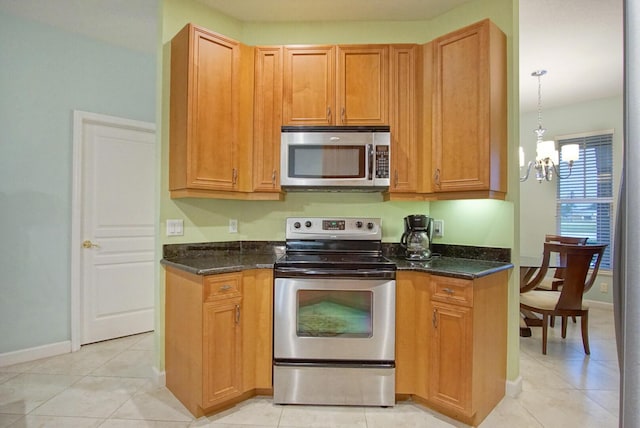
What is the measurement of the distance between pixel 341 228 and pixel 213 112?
48.7 inches

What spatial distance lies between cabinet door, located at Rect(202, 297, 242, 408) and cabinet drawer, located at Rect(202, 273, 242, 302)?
0.03 meters

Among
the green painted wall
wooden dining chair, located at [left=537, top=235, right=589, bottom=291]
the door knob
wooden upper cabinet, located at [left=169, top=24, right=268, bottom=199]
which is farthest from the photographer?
wooden dining chair, located at [left=537, top=235, right=589, bottom=291]

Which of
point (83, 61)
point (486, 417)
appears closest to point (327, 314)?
point (486, 417)

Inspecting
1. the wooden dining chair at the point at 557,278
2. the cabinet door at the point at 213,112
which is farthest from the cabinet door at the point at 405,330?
the wooden dining chair at the point at 557,278

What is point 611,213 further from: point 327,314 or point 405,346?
point 327,314

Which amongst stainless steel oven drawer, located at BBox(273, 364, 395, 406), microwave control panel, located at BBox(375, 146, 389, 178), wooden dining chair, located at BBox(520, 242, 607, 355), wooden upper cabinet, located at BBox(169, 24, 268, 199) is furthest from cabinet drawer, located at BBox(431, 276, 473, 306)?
wooden dining chair, located at BBox(520, 242, 607, 355)

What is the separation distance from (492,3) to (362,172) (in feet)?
4.85

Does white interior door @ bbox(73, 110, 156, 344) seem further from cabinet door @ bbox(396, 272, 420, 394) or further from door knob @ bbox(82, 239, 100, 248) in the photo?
cabinet door @ bbox(396, 272, 420, 394)

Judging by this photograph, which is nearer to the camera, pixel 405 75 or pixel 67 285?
pixel 405 75

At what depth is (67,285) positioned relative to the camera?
293 cm

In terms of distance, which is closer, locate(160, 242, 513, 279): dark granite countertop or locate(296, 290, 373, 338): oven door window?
locate(160, 242, 513, 279): dark granite countertop

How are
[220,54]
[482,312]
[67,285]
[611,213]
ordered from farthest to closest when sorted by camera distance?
1. [611,213]
2. [67,285]
3. [220,54]
4. [482,312]

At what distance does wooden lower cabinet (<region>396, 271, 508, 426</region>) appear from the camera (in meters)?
1.90

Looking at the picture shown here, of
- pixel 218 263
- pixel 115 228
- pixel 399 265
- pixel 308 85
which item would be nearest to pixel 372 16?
pixel 308 85
